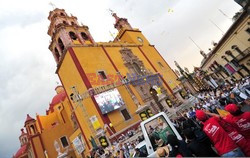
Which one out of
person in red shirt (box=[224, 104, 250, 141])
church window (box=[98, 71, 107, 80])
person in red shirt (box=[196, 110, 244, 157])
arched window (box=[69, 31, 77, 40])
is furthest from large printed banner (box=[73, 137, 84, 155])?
person in red shirt (box=[224, 104, 250, 141])

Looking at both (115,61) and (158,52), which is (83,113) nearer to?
(115,61)

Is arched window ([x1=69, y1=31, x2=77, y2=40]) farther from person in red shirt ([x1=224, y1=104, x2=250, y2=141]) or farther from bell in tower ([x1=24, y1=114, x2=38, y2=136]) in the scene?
person in red shirt ([x1=224, y1=104, x2=250, y2=141])

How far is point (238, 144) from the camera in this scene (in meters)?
3.78

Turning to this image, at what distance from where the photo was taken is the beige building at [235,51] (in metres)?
28.6

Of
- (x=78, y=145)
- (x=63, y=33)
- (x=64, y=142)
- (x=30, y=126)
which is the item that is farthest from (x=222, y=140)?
(x=30, y=126)

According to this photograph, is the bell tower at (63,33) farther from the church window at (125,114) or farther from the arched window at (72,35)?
the church window at (125,114)

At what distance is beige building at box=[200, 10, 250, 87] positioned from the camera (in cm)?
2856

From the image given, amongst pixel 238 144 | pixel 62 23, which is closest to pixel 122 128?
pixel 62 23

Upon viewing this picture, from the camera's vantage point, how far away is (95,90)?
24344 mm

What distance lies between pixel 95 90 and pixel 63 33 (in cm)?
1047

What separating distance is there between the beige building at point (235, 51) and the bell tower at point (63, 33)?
72.6ft

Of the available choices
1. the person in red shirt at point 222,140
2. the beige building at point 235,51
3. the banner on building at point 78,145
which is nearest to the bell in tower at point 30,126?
the banner on building at point 78,145

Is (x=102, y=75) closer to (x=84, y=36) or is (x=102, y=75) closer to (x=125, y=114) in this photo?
(x=125, y=114)

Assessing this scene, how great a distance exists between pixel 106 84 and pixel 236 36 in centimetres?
2210
